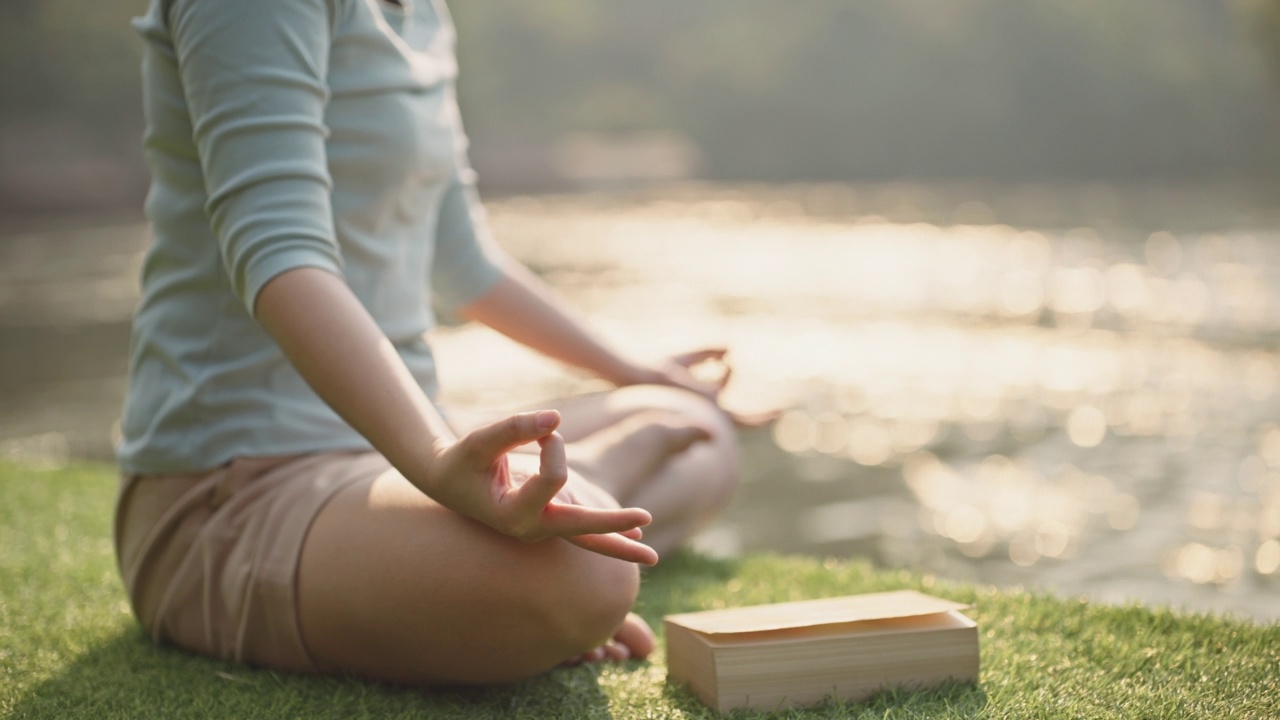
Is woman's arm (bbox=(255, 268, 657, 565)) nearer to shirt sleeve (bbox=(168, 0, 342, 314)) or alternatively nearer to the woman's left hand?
shirt sleeve (bbox=(168, 0, 342, 314))

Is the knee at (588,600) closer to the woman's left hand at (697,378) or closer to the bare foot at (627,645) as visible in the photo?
the bare foot at (627,645)

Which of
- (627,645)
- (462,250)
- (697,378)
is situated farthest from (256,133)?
(697,378)

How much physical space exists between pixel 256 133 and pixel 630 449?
0.55 metres

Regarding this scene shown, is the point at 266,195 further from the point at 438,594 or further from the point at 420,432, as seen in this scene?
the point at 438,594

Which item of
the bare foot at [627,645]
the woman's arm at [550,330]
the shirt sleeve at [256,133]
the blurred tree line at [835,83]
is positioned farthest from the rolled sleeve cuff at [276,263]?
the blurred tree line at [835,83]

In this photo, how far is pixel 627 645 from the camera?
134cm

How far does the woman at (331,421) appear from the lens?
1.04 m

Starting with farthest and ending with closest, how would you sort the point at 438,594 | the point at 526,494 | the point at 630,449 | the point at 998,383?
the point at 998,383 < the point at 630,449 < the point at 438,594 < the point at 526,494

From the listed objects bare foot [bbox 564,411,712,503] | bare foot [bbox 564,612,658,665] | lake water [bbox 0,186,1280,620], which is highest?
bare foot [bbox 564,411,712,503]

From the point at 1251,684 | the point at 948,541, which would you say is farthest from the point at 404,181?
the point at 948,541

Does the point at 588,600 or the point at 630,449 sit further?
the point at 630,449

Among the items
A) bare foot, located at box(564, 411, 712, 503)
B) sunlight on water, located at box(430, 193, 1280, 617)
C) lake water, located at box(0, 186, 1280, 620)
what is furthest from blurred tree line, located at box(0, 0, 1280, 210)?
bare foot, located at box(564, 411, 712, 503)

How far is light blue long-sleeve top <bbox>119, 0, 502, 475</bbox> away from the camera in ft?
3.67

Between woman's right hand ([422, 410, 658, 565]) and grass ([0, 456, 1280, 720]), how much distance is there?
0.88 ft
